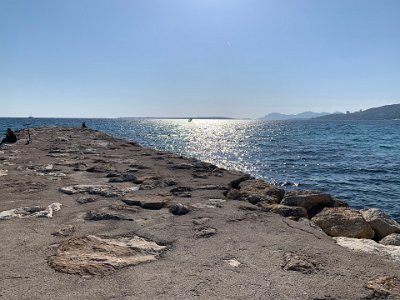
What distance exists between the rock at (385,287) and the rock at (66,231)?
323cm

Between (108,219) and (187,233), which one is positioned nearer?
(187,233)

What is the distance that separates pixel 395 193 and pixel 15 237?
15.6m

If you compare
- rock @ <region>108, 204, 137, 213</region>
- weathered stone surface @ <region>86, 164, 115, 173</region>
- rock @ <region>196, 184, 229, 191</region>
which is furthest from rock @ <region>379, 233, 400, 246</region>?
weathered stone surface @ <region>86, 164, 115, 173</region>

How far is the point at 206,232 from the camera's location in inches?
173

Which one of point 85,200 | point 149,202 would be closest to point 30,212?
point 85,200

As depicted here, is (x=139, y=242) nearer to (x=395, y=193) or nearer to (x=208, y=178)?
(x=208, y=178)

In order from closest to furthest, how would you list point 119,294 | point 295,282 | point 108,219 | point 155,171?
point 119,294 → point 295,282 → point 108,219 → point 155,171

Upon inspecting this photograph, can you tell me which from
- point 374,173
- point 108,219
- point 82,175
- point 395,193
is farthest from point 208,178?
point 374,173

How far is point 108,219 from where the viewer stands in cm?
481

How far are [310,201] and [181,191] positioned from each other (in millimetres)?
2655

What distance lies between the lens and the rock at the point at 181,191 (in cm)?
624

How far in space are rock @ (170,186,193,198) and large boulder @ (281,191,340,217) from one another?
192 cm

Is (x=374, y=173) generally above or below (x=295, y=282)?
below

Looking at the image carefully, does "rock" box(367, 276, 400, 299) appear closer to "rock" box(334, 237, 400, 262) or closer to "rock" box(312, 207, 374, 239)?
"rock" box(334, 237, 400, 262)
